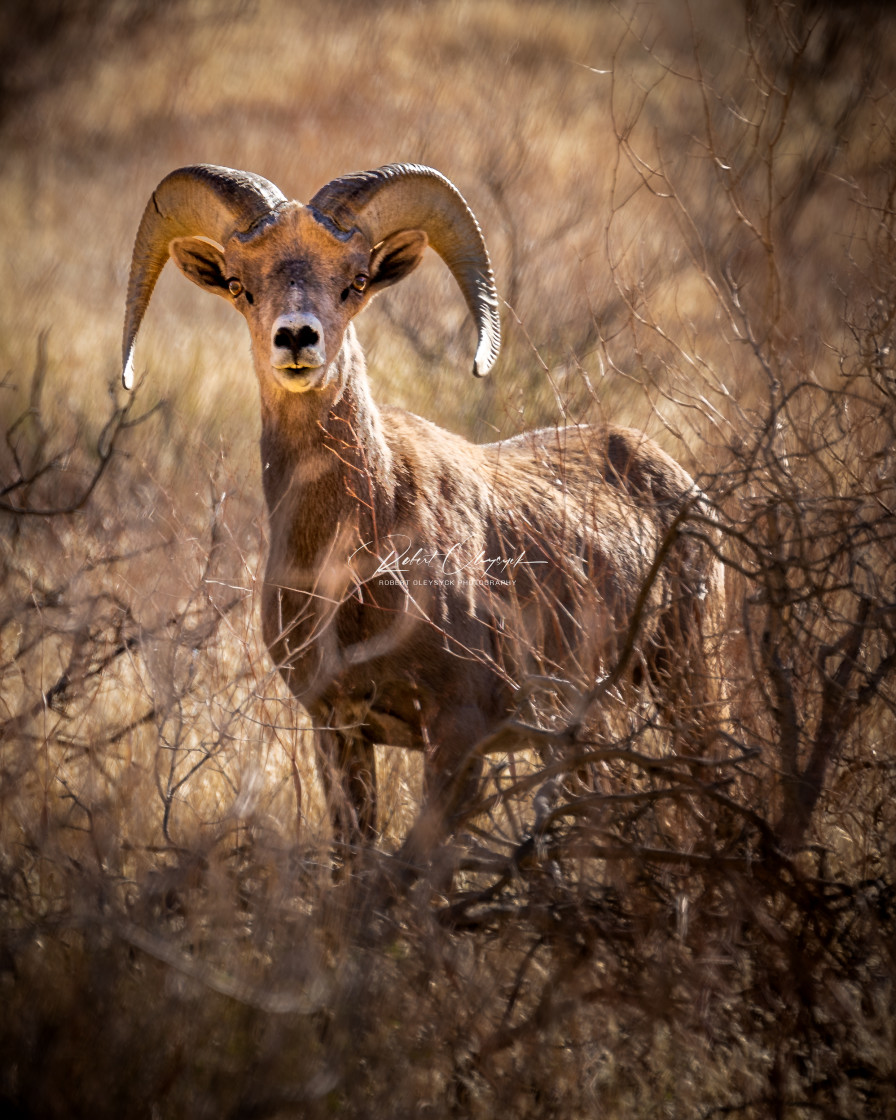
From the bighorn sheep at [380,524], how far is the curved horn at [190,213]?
1 cm

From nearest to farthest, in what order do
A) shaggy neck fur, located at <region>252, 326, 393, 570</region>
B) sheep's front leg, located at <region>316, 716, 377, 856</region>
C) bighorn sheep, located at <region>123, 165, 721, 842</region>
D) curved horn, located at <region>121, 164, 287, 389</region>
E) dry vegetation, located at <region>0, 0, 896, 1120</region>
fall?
dry vegetation, located at <region>0, 0, 896, 1120</region>
sheep's front leg, located at <region>316, 716, 377, 856</region>
bighorn sheep, located at <region>123, 165, 721, 842</region>
shaggy neck fur, located at <region>252, 326, 393, 570</region>
curved horn, located at <region>121, 164, 287, 389</region>

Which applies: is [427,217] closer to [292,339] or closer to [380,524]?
[292,339]

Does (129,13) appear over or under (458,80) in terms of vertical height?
over

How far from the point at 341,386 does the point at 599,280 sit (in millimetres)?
6452

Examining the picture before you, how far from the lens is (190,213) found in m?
5.70

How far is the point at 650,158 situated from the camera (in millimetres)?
14359

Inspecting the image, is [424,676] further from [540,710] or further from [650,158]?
[650,158]

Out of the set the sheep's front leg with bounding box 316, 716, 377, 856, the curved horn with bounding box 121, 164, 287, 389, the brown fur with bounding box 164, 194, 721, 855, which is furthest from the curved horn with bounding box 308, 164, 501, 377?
the sheep's front leg with bounding box 316, 716, 377, 856

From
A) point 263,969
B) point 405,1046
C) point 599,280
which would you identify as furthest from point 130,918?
point 599,280

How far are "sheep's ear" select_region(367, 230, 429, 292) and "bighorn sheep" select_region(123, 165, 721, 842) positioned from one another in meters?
0.01

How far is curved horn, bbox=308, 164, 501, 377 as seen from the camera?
5457mm

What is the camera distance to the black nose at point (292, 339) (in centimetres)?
Answer: 478
